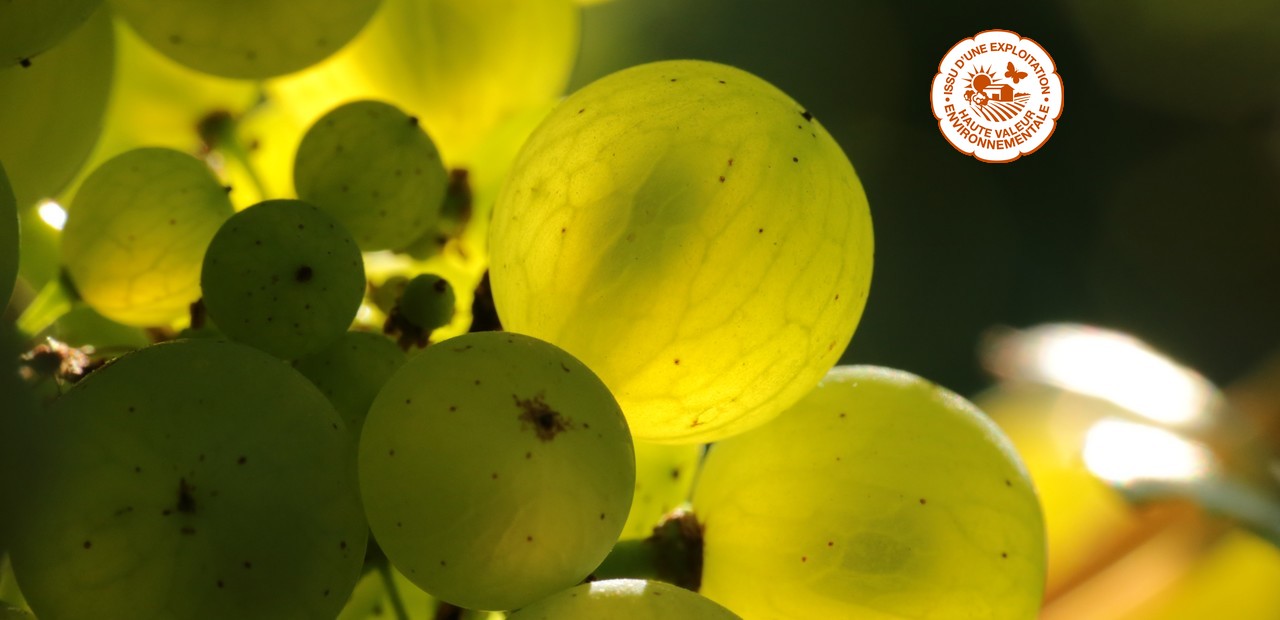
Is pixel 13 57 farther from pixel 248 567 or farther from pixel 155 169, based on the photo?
pixel 248 567

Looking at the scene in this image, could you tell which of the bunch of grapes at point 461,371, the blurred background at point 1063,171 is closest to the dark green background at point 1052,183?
the blurred background at point 1063,171

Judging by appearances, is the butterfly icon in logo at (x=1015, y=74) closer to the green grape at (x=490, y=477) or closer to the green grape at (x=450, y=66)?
the green grape at (x=450, y=66)

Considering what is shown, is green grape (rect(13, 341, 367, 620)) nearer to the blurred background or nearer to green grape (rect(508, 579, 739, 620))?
green grape (rect(508, 579, 739, 620))

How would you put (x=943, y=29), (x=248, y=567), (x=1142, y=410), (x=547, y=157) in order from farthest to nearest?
(x=943, y=29), (x=1142, y=410), (x=547, y=157), (x=248, y=567)

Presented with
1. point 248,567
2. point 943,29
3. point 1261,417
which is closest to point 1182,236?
point 943,29

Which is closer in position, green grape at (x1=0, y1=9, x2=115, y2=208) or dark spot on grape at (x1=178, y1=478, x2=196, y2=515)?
dark spot on grape at (x1=178, y1=478, x2=196, y2=515)

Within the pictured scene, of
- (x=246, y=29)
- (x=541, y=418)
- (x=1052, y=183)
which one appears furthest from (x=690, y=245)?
(x=1052, y=183)

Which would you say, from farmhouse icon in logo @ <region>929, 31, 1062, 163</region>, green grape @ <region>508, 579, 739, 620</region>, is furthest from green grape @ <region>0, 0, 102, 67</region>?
farmhouse icon in logo @ <region>929, 31, 1062, 163</region>
